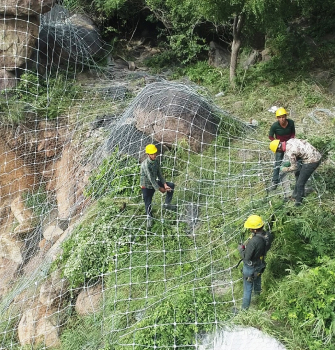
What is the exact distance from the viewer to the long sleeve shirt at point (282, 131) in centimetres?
460

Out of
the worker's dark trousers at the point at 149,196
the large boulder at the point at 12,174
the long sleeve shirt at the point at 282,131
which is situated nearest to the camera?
the long sleeve shirt at the point at 282,131

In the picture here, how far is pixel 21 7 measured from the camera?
7.40m

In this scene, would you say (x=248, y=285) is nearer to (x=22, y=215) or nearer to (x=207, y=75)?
(x=22, y=215)

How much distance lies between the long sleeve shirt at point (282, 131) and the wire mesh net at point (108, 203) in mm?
510

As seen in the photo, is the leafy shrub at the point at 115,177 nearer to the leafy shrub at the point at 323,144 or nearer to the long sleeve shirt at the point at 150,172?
the long sleeve shirt at the point at 150,172

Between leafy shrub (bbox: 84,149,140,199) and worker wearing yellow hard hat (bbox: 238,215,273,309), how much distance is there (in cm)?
212

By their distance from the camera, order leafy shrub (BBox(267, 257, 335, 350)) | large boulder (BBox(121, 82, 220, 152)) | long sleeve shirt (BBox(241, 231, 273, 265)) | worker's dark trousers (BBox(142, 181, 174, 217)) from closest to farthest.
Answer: leafy shrub (BBox(267, 257, 335, 350)), long sleeve shirt (BBox(241, 231, 273, 265)), worker's dark trousers (BBox(142, 181, 174, 217)), large boulder (BBox(121, 82, 220, 152))

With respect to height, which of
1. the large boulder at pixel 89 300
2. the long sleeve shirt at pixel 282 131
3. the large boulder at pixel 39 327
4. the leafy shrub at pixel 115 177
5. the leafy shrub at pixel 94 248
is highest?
the long sleeve shirt at pixel 282 131

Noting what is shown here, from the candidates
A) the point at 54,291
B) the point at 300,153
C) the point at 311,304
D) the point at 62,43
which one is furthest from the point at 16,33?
the point at 311,304

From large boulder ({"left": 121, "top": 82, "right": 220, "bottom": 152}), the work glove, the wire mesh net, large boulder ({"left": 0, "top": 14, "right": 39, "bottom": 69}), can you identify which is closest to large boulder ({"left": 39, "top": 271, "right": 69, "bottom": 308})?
the wire mesh net

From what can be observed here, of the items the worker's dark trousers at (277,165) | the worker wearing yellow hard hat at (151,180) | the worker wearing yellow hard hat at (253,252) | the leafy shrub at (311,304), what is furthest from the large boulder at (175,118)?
the leafy shrub at (311,304)

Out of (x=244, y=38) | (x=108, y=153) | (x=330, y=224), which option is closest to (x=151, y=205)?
(x=108, y=153)

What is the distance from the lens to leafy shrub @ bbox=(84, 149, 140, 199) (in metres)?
5.41

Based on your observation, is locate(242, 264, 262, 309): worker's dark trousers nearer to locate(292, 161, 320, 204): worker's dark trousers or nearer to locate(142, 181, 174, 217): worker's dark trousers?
locate(292, 161, 320, 204): worker's dark trousers
